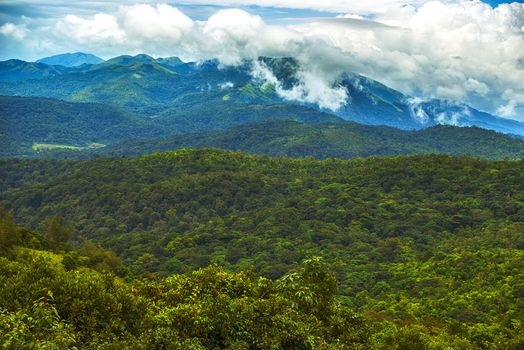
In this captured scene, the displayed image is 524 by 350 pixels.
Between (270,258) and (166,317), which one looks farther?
(270,258)

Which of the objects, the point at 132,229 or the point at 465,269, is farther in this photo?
the point at 132,229

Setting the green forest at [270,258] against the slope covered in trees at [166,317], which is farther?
the green forest at [270,258]

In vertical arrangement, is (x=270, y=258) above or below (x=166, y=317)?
below

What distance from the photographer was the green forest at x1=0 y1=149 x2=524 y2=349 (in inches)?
827

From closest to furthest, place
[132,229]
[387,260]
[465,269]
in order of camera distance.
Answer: [465,269], [387,260], [132,229]

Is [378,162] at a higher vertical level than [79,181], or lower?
higher

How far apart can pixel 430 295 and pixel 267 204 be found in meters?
93.8

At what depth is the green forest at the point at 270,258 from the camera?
827 inches

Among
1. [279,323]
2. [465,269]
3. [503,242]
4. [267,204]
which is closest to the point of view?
[279,323]

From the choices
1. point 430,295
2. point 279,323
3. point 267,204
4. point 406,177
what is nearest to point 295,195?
point 267,204

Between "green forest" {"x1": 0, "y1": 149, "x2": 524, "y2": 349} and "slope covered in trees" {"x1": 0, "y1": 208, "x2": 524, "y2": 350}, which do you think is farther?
"green forest" {"x1": 0, "y1": 149, "x2": 524, "y2": 349}

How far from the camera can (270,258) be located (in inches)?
4353

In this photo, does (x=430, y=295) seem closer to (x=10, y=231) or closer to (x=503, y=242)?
(x=503, y=242)

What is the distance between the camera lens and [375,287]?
84.4 m
